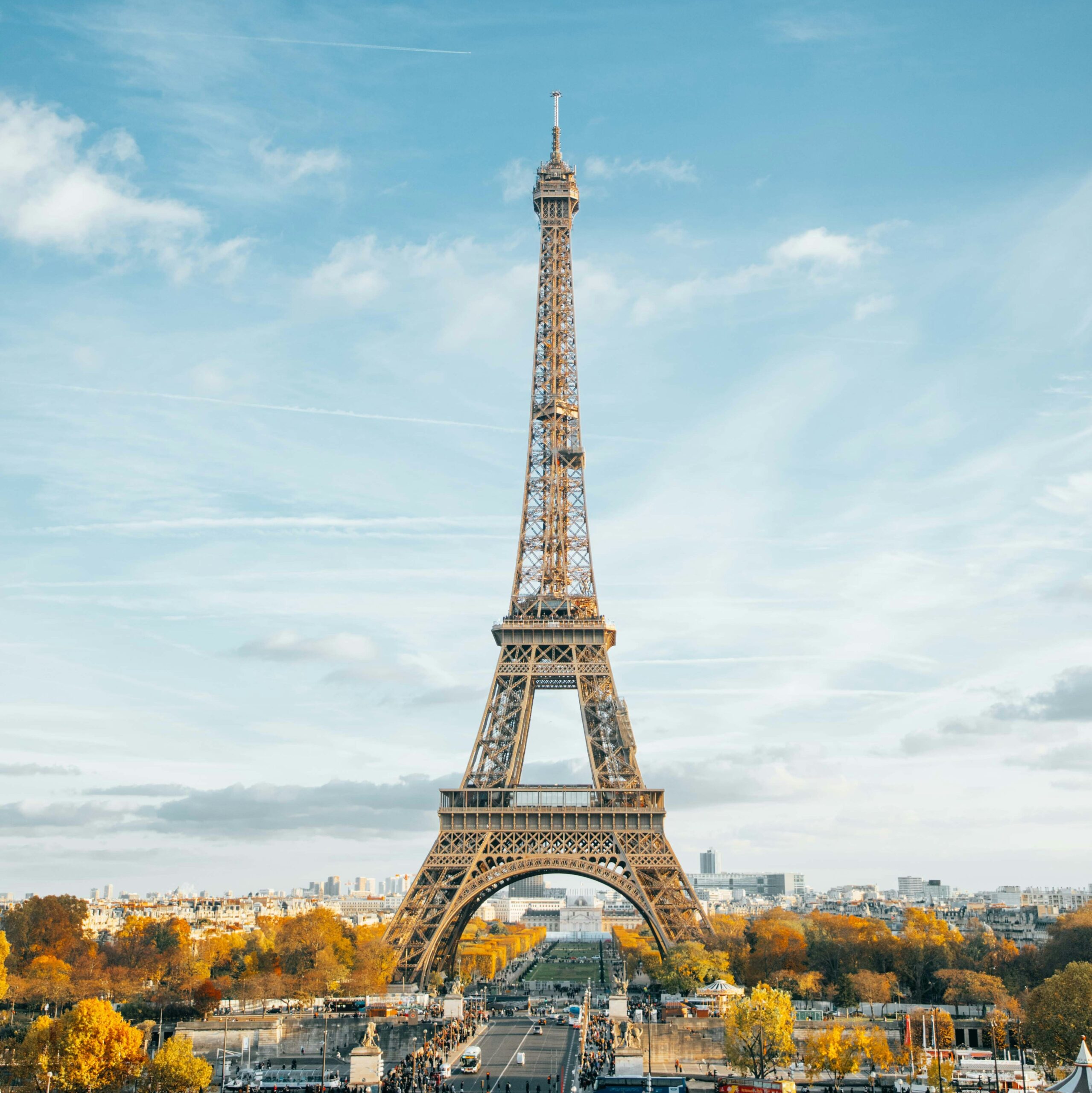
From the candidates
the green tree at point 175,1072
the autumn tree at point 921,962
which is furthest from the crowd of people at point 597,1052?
the autumn tree at point 921,962

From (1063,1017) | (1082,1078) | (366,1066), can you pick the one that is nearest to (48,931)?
(366,1066)

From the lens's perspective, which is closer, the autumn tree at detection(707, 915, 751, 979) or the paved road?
the paved road

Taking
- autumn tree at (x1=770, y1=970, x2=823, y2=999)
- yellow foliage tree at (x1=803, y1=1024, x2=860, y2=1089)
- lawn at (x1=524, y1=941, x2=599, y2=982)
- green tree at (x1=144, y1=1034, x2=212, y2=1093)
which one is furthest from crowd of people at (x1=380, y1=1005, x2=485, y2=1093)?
lawn at (x1=524, y1=941, x2=599, y2=982)

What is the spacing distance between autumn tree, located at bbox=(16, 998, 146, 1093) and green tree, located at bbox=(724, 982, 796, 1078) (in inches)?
1009

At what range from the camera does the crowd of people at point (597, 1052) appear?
182 feet

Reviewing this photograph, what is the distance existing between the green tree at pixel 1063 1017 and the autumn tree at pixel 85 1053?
3851 cm

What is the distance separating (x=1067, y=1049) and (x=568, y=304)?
190 ft

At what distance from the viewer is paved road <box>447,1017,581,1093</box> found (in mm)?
54781

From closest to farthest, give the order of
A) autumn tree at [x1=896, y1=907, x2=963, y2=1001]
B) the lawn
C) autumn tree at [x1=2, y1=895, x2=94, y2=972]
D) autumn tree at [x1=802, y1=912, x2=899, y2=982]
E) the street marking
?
the street marking
autumn tree at [x1=896, y1=907, x2=963, y2=1001]
autumn tree at [x1=802, y1=912, x2=899, y2=982]
autumn tree at [x1=2, y1=895, x2=94, y2=972]
the lawn

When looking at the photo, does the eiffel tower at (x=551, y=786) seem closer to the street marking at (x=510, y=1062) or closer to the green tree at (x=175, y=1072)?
the street marking at (x=510, y=1062)

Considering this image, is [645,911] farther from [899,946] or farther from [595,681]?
[899,946]

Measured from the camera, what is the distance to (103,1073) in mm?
50406

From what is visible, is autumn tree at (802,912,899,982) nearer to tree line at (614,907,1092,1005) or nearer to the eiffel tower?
tree line at (614,907,1092,1005)

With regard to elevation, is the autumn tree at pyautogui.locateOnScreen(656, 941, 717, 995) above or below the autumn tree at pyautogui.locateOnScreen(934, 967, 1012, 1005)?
above
